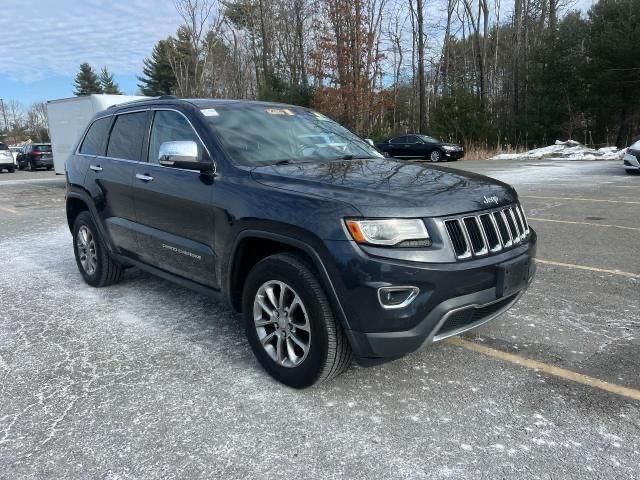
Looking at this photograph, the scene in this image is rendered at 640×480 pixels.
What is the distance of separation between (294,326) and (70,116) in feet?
52.2

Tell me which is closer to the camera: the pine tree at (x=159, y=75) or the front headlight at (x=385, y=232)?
the front headlight at (x=385, y=232)

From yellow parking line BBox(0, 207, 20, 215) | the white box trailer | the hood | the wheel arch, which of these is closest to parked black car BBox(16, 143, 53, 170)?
the white box trailer

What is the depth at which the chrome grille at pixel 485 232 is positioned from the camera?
2824 millimetres

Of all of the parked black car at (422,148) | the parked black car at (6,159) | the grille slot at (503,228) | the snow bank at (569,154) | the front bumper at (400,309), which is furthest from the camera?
the parked black car at (6,159)

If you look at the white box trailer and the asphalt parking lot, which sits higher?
the white box trailer

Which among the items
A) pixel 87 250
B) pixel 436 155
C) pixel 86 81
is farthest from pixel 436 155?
pixel 86 81

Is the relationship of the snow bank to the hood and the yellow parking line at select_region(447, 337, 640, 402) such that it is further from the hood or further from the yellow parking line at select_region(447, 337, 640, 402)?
the hood

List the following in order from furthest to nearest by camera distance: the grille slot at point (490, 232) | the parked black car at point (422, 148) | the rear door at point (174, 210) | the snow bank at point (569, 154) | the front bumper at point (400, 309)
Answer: the parked black car at point (422, 148) < the snow bank at point (569, 154) < the rear door at point (174, 210) < the grille slot at point (490, 232) < the front bumper at point (400, 309)

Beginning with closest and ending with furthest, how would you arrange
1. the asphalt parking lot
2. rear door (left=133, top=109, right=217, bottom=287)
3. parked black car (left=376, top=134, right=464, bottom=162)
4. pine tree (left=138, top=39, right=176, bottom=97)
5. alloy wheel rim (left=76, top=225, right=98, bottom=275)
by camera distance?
1. the asphalt parking lot
2. rear door (left=133, top=109, right=217, bottom=287)
3. alloy wheel rim (left=76, top=225, right=98, bottom=275)
4. parked black car (left=376, top=134, right=464, bottom=162)
5. pine tree (left=138, top=39, right=176, bottom=97)

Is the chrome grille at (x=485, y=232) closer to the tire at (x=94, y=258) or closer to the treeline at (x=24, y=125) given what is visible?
the tire at (x=94, y=258)

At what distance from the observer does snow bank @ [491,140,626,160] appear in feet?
76.9

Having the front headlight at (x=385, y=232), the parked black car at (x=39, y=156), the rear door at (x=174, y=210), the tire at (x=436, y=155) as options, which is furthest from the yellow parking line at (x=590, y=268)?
the parked black car at (x=39, y=156)

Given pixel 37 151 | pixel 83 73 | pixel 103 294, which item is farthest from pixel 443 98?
pixel 83 73

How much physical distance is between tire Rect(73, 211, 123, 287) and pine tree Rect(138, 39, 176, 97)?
57.5m
